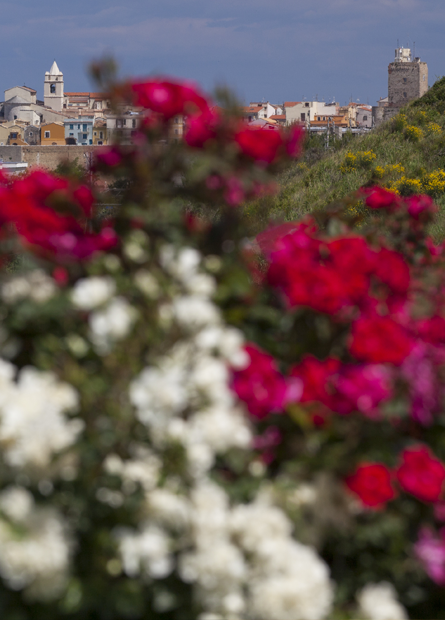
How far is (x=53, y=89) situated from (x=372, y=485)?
129 m

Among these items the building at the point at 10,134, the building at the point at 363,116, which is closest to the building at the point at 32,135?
the building at the point at 10,134

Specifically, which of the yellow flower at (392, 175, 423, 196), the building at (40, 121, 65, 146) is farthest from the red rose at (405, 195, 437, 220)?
the building at (40, 121, 65, 146)

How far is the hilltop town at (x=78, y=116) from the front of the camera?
223 feet

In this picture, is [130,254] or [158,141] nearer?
[130,254]

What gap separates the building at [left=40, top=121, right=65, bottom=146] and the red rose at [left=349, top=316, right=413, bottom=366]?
84355 mm

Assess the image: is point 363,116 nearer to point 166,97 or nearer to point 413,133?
point 413,133

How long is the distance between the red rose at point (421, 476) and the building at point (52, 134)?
277 ft

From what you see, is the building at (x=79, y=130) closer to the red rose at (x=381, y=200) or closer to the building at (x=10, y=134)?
the building at (x=10, y=134)

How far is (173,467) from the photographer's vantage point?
1697mm

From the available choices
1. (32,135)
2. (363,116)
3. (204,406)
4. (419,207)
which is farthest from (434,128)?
(363,116)

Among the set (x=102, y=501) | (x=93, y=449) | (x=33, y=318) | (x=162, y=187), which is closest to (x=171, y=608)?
(x=102, y=501)

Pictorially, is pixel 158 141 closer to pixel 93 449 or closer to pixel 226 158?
pixel 226 158

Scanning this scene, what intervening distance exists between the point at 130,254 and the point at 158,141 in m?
0.53

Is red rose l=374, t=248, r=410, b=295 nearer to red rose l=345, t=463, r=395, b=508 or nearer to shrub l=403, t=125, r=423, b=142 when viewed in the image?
red rose l=345, t=463, r=395, b=508
